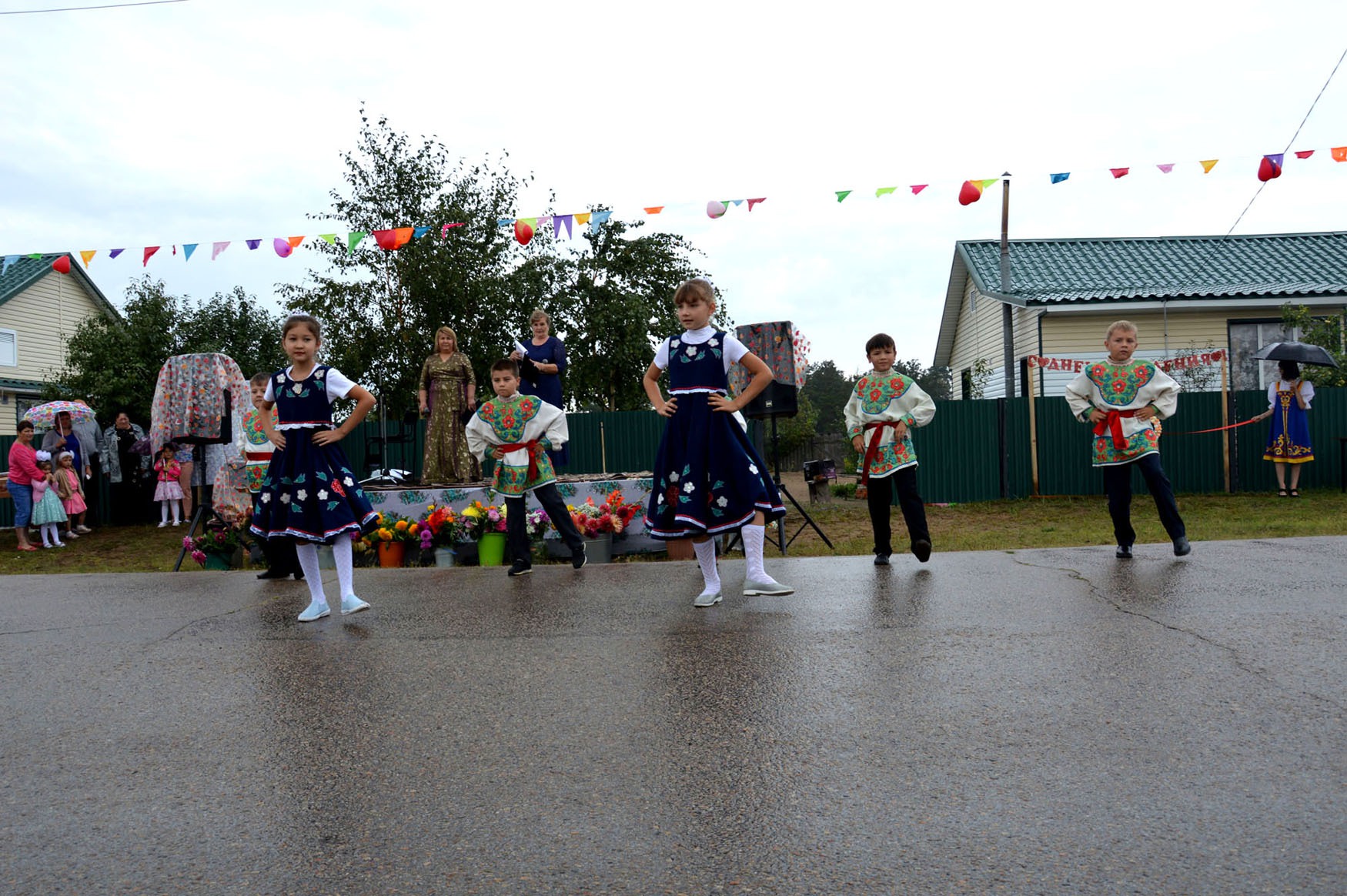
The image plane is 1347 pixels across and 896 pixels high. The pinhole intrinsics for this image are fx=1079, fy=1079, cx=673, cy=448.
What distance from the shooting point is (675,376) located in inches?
236

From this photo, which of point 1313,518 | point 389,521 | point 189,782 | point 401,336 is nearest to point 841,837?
point 189,782

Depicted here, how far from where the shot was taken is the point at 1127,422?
7.42 meters

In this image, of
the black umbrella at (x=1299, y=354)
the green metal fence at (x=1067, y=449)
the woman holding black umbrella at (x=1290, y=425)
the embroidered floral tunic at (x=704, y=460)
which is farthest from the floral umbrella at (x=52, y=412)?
the woman holding black umbrella at (x=1290, y=425)

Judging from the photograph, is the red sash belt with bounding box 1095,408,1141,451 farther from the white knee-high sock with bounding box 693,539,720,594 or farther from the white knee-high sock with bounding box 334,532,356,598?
the white knee-high sock with bounding box 334,532,356,598

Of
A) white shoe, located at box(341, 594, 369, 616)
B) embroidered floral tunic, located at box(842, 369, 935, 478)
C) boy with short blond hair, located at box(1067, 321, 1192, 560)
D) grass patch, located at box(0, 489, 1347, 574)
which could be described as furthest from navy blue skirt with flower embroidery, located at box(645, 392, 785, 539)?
grass patch, located at box(0, 489, 1347, 574)

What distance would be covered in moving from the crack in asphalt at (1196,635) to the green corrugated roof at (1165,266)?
15528 mm

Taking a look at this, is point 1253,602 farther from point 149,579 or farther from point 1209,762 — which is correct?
point 149,579

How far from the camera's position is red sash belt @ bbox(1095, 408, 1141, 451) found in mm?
7395

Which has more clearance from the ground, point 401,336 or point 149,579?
point 401,336

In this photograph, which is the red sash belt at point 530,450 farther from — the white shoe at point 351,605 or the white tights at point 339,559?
the white shoe at point 351,605

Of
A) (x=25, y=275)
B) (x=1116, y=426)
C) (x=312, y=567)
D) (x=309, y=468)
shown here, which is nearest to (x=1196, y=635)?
(x=1116, y=426)

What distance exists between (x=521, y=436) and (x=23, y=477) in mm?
10470

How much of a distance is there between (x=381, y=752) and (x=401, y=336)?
594 inches

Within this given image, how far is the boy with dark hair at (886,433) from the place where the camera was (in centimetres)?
746
